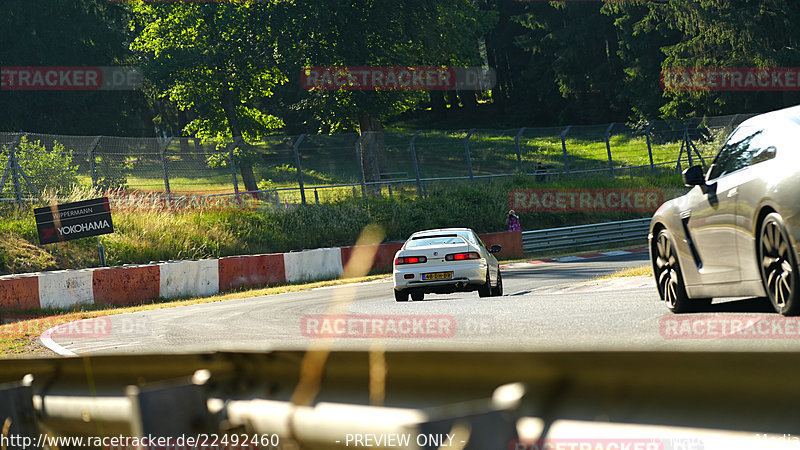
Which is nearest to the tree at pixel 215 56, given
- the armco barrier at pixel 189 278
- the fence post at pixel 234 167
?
the fence post at pixel 234 167

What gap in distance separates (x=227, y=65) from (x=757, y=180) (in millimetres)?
37285

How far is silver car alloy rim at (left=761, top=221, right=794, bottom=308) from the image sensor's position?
5.50 m

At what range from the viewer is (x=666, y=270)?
7949mm

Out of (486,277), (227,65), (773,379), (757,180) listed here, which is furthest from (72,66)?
(773,379)

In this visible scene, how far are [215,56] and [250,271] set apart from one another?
68.3ft

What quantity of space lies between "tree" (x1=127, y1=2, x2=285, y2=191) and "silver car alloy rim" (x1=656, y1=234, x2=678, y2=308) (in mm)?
31987

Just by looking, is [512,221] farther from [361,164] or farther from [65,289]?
[65,289]

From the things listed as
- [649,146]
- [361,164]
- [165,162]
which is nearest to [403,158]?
[361,164]

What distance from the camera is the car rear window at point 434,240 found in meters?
16.1

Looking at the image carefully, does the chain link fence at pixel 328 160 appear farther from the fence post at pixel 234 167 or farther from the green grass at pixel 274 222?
the green grass at pixel 274 222

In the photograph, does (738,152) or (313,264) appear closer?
(738,152)

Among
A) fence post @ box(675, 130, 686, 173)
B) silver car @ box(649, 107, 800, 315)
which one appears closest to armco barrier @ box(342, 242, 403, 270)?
fence post @ box(675, 130, 686, 173)

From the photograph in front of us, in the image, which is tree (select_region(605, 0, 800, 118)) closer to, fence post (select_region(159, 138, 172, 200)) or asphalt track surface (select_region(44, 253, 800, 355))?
fence post (select_region(159, 138, 172, 200))

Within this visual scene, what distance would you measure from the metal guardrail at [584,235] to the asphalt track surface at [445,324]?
12.1 meters
